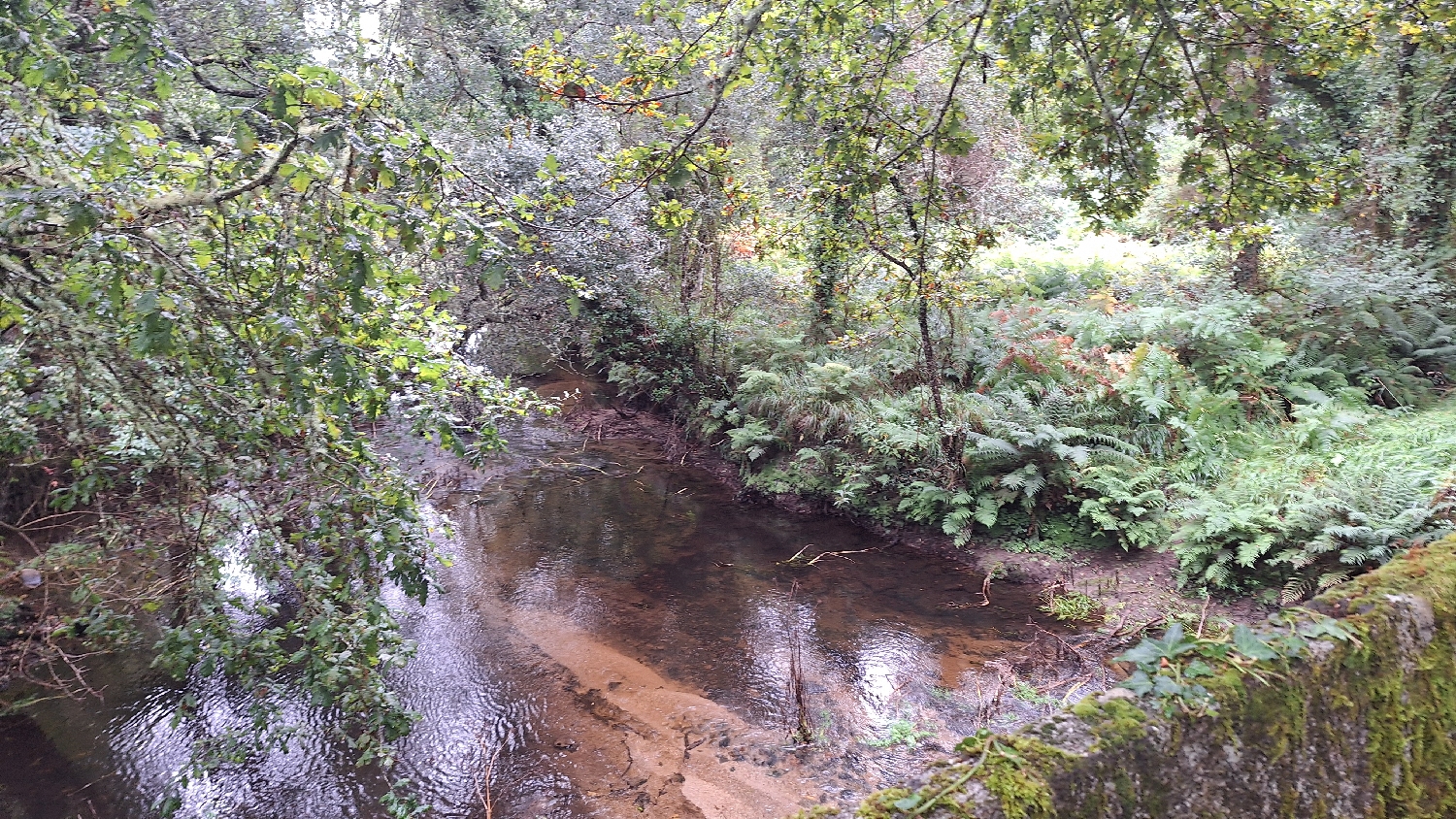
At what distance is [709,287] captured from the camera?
15.3 m

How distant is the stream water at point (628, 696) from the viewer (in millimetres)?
5391

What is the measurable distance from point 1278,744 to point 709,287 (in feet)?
46.1

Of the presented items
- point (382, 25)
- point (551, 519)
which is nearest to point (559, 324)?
point (551, 519)

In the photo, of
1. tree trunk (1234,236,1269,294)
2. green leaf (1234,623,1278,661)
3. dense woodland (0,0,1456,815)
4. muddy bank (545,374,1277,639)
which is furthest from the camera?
tree trunk (1234,236,1269,294)

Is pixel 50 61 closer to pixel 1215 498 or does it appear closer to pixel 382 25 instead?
pixel 1215 498

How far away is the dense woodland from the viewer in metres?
3.27

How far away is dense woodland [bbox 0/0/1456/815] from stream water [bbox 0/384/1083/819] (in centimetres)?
59

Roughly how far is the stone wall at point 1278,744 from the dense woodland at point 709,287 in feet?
7.86

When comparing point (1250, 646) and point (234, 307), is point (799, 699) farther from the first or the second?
point (234, 307)

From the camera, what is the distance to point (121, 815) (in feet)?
17.2

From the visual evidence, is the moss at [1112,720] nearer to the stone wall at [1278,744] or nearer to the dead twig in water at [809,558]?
the stone wall at [1278,744]

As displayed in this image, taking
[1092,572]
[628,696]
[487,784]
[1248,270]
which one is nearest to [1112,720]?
[487,784]

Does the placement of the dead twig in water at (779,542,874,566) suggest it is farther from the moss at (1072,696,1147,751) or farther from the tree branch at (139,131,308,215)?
the moss at (1072,696,1147,751)

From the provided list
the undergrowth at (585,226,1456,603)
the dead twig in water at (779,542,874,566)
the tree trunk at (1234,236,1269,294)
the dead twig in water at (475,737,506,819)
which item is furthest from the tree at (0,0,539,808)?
the tree trunk at (1234,236,1269,294)
